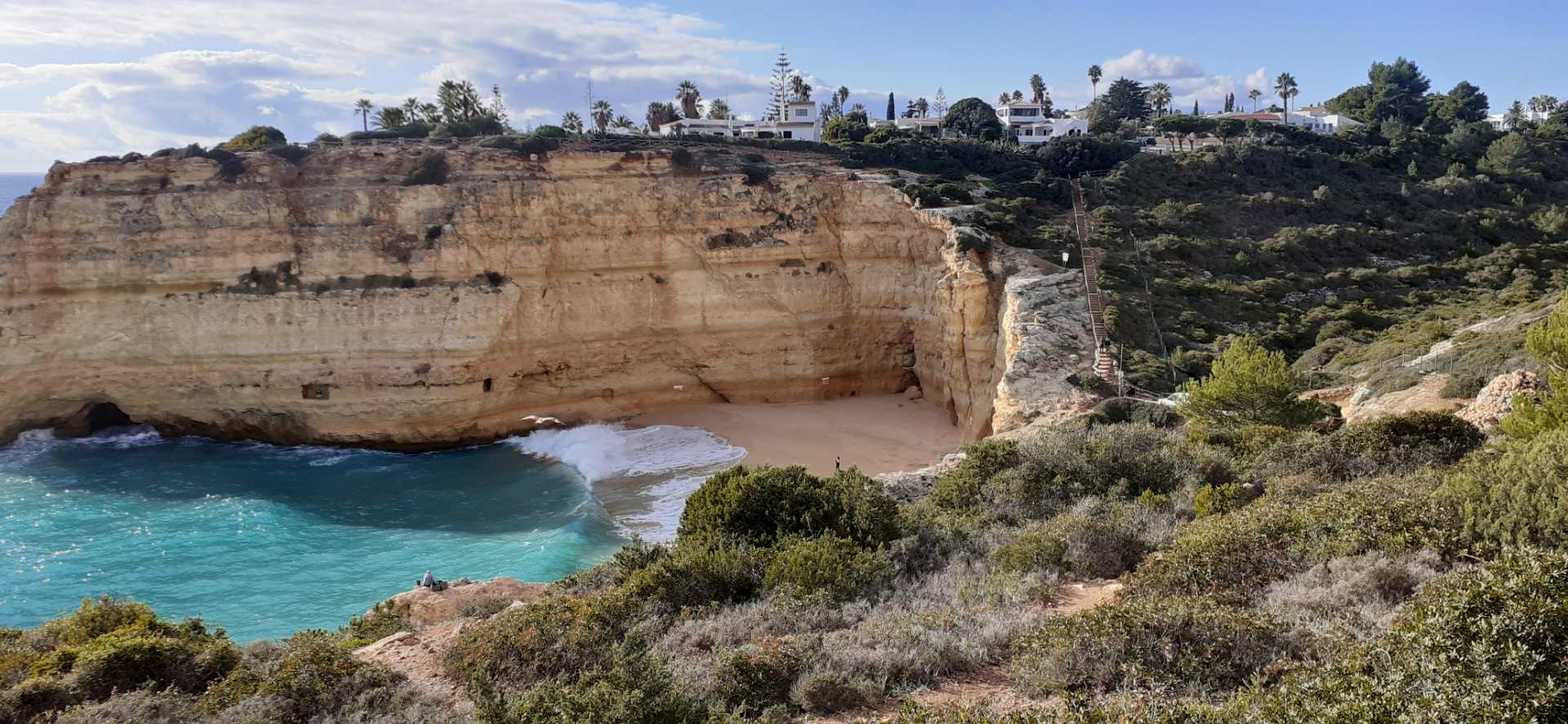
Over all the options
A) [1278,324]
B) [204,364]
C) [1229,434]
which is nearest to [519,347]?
[204,364]

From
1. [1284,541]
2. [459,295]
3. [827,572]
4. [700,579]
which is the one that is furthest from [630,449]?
[1284,541]

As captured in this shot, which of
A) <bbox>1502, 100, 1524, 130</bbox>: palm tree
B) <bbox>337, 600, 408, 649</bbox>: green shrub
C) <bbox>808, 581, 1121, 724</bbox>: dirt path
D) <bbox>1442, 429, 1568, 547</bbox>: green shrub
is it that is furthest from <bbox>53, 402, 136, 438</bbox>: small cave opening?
<bbox>1502, 100, 1524, 130</bbox>: palm tree

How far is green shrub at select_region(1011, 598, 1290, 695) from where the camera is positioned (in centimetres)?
600

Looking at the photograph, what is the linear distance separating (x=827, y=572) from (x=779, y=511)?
2649 millimetres

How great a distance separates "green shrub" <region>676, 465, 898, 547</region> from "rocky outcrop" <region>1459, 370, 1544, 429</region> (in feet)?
32.4

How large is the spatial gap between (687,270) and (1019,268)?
1075cm

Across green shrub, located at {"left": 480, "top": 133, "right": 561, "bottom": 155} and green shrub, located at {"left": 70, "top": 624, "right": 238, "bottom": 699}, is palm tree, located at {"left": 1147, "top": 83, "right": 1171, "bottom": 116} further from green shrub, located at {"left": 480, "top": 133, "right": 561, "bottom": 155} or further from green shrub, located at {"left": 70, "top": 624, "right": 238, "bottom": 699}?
green shrub, located at {"left": 70, "top": 624, "right": 238, "bottom": 699}

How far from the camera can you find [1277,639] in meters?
6.25

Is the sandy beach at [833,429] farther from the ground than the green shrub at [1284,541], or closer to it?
closer to it

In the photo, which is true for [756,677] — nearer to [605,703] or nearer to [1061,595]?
[605,703]

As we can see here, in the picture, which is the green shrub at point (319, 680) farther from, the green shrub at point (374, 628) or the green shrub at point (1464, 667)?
the green shrub at point (1464, 667)

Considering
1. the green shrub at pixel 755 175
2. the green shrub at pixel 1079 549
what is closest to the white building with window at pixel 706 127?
the green shrub at pixel 755 175

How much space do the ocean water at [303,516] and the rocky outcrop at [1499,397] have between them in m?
16.0

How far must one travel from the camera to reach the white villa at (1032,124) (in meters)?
58.4
